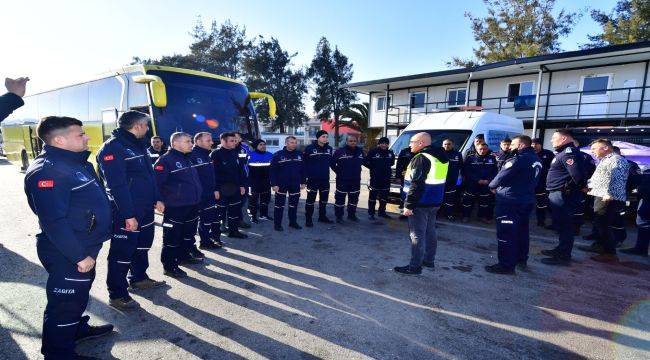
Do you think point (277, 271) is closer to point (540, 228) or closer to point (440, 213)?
point (440, 213)

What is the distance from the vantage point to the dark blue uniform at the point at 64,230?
7.41 feet

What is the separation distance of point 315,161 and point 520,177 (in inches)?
147

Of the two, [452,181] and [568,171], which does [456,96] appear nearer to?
[452,181]

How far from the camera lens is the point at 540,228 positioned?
7.18 meters

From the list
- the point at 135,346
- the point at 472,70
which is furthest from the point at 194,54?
the point at 135,346

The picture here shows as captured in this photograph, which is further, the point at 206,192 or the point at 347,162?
the point at 347,162

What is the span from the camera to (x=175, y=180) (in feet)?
13.8

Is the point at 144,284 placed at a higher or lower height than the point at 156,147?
lower

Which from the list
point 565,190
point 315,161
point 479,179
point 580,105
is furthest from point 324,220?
point 580,105

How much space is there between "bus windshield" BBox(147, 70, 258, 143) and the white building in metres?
13.3

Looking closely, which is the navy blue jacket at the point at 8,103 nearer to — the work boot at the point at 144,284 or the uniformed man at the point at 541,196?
the work boot at the point at 144,284

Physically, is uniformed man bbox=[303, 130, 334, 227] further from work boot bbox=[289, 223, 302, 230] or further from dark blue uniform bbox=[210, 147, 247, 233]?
dark blue uniform bbox=[210, 147, 247, 233]

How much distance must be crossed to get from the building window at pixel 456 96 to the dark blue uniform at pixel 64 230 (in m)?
20.9

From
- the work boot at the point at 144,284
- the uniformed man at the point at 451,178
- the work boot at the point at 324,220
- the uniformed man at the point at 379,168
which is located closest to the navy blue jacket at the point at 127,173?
the work boot at the point at 144,284
